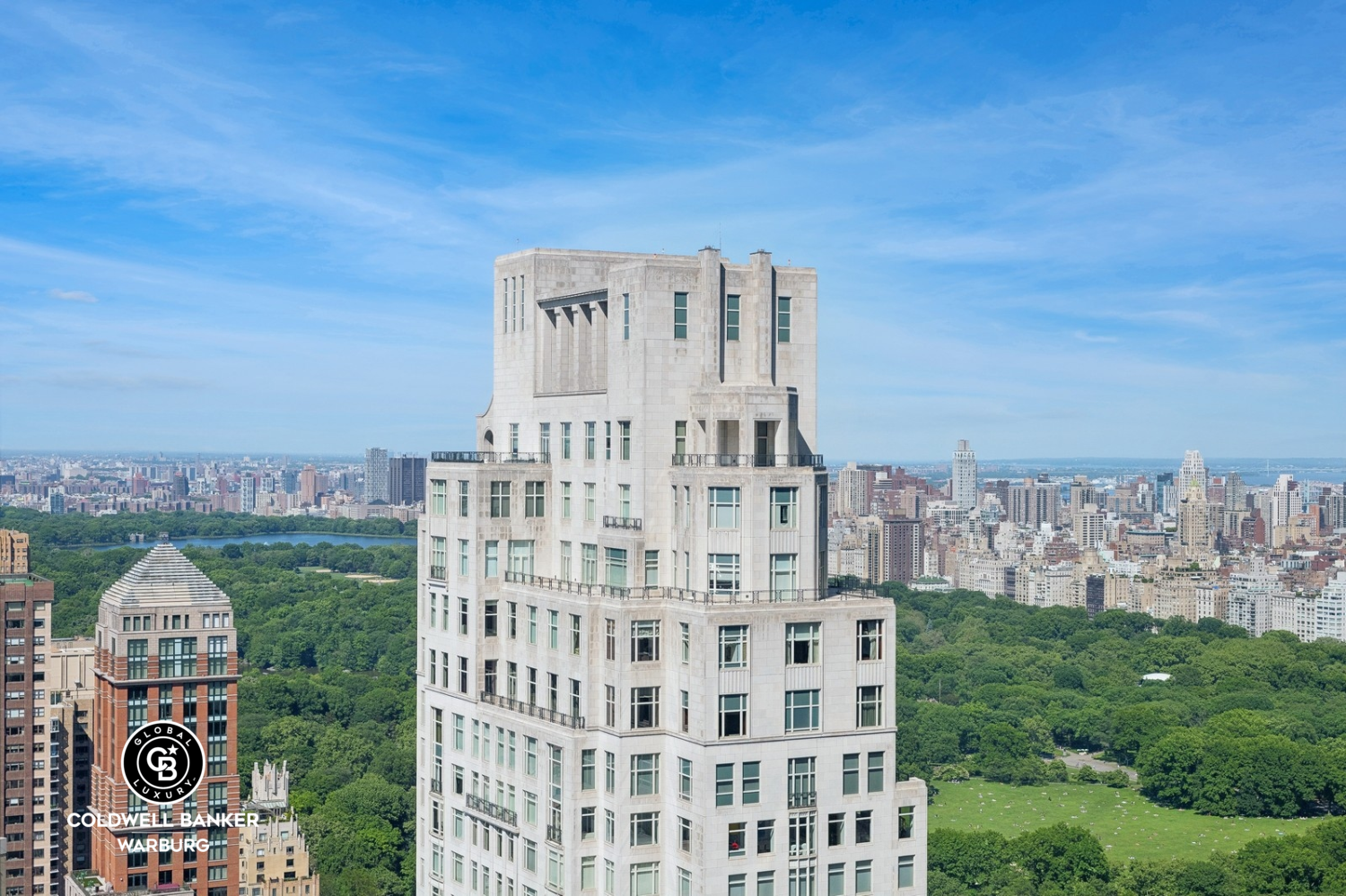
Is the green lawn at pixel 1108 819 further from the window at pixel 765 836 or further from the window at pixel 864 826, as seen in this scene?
the window at pixel 765 836

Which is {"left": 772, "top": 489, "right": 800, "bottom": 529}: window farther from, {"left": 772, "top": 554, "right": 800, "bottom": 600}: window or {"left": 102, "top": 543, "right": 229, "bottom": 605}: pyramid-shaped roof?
{"left": 102, "top": 543, "right": 229, "bottom": 605}: pyramid-shaped roof

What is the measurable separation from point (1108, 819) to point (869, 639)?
99060mm

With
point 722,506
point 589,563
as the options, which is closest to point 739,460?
point 722,506

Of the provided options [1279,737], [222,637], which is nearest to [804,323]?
[222,637]

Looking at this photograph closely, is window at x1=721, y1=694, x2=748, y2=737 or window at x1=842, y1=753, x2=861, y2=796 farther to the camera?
window at x1=842, y1=753, x2=861, y2=796

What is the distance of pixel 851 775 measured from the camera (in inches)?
1555

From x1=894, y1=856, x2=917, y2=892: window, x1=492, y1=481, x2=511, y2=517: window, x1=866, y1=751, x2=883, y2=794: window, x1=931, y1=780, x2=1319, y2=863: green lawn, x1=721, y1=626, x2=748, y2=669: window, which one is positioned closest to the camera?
x1=721, y1=626, x2=748, y2=669: window

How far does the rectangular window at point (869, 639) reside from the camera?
39.7 m

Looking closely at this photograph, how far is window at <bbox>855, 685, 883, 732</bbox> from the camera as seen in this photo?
39.6 m

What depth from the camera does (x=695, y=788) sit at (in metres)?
38.0

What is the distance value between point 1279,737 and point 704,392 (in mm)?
110029

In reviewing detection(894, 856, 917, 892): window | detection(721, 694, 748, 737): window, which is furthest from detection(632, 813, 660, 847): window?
detection(894, 856, 917, 892): window

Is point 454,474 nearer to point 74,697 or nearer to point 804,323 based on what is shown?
point 804,323

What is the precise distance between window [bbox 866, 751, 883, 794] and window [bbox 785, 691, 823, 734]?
176 centimetres
